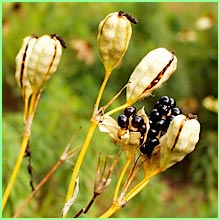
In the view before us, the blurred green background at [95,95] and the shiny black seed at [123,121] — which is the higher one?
the shiny black seed at [123,121]

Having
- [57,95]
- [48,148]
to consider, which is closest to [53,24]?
[57,95]

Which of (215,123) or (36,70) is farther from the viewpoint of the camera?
(215,123)

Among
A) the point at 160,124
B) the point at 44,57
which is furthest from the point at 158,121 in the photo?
the point at 44,57

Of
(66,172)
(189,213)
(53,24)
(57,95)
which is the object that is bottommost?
(189,213)

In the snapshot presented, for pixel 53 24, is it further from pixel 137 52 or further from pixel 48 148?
pixel 48 148

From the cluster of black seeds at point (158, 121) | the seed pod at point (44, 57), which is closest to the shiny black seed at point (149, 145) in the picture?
the cluster of black seeds at point (158, 121)

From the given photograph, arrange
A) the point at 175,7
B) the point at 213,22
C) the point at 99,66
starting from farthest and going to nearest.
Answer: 1. the point at 175,7
2. the point at 213,22
3. the point at 99,66

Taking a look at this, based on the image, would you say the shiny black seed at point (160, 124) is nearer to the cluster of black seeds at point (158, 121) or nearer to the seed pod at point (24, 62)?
the cluster of black seeds at point (158, 121)

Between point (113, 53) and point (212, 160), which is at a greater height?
point (113, 53)

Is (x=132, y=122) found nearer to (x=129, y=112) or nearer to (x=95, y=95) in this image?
(x=129, y=112)
